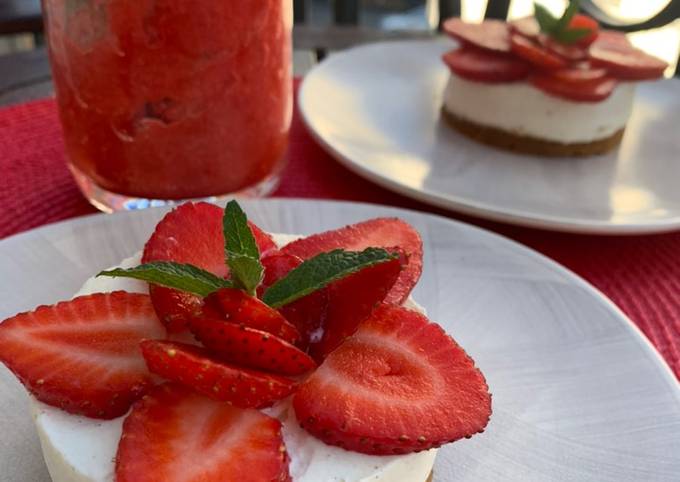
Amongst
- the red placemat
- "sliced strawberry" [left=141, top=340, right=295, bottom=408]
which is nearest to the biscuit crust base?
the red placemat

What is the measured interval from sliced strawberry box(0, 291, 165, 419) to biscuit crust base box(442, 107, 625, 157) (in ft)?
3.47

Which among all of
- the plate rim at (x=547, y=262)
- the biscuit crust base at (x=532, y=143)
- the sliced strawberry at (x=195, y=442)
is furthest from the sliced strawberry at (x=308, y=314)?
the biscuit crust base at (x=532, y=143)

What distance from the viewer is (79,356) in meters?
0.79

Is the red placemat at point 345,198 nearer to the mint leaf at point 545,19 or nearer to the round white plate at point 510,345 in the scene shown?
the round white plate at point 510,345

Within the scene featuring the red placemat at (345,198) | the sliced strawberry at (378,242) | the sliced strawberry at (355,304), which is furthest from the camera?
the red placemat at (345,198)

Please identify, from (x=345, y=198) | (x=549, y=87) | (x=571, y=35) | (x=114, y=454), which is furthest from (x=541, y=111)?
(x=114, y=454)

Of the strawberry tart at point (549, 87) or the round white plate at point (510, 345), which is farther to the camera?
the strawberry tart at point (549, 87)

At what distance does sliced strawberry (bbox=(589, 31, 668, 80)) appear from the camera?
1676mm

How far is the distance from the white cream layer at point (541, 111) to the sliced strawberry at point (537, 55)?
6 centimetres

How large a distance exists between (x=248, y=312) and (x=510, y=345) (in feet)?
1.36

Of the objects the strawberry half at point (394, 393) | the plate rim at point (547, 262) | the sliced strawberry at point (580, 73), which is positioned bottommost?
the plate rim at point (547, 262)

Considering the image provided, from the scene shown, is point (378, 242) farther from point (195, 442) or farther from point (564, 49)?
point (564, 49)

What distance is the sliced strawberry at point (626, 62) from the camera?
1.68 m

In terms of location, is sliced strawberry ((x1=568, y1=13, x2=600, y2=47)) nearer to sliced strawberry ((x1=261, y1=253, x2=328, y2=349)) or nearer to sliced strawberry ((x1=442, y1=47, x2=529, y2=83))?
sliced strawberry ((x1=442, y1=47, x2=529, y2=83))
